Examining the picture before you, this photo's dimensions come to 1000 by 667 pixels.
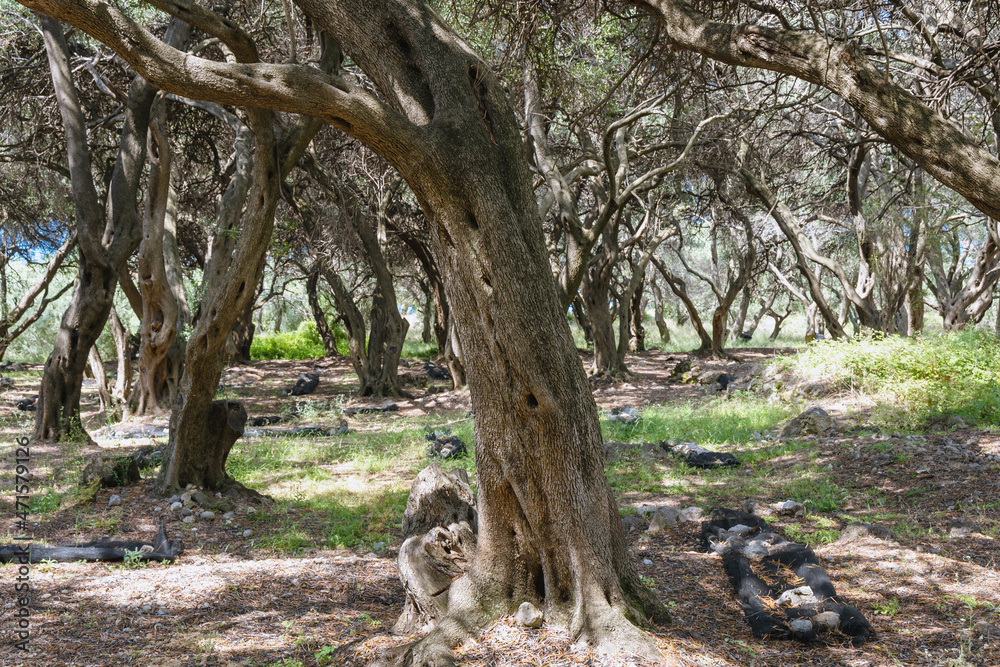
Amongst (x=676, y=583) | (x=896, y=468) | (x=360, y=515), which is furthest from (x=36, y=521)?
(x=896, y=468)

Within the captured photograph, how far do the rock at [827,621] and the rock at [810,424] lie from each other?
5.59m

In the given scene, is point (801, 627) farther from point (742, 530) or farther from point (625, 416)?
point (625, 416)

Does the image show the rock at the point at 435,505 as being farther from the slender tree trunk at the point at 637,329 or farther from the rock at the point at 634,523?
the slender tree trunk at the point at 637,329

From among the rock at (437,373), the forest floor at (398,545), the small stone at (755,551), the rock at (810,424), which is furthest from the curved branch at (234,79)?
the rock at (437,373)

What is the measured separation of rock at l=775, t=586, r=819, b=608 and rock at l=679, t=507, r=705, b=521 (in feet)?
6.13

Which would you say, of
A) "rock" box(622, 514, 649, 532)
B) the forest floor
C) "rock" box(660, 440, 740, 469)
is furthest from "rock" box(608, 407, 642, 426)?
"rock" box(622, 514, 649, 532)

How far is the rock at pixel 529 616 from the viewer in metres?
3.30

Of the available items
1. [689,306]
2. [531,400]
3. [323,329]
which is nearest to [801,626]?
[531,400]

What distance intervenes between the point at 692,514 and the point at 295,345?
2120 centimetres

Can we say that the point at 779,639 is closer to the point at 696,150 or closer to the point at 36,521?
the point at 36,521

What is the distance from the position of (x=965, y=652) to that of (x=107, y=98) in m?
13.3

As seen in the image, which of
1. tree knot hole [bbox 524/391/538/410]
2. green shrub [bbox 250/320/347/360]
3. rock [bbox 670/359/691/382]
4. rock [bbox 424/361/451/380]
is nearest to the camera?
tree knot hole [bbox 524/391/538/410]

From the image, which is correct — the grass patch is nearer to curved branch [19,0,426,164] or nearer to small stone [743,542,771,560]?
small stone [743,542,771,560]

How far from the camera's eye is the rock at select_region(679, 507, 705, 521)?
5777 mm
